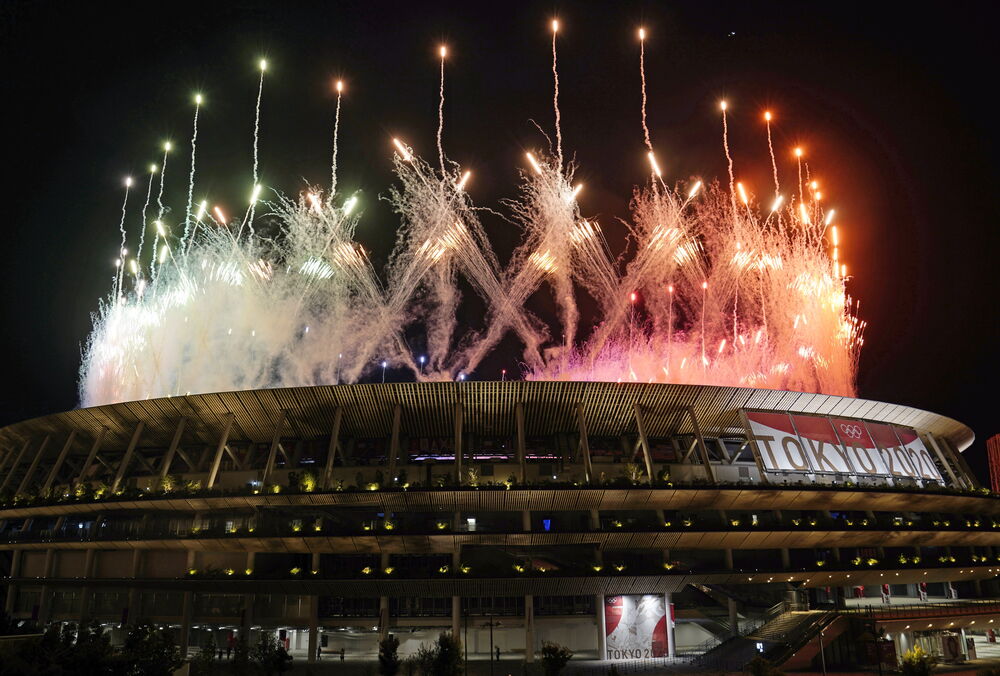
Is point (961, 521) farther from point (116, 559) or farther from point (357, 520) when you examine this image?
point (116, 559)

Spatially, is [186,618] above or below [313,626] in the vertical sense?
above

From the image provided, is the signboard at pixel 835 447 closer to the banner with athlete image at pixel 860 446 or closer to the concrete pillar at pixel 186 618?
the banner with athlete image at pixel 860 446

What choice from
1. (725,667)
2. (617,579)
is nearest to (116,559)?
(617,579)

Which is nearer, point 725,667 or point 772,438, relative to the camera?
point 725,667

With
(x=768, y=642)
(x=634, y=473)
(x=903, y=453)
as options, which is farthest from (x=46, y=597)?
(x=903, y=453)

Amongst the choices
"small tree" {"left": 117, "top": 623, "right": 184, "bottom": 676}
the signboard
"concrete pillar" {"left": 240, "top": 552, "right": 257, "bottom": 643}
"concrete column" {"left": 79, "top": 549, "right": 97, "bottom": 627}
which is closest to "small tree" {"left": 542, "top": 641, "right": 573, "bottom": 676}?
"small tree" {"left": 117, "top": 623, "right": 184, "bottom": 676}

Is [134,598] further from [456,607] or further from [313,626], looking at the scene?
[456,607]

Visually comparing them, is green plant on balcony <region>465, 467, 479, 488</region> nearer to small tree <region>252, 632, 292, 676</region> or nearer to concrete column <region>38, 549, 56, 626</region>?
small tree <region>252, 632, 292, 676</region>
